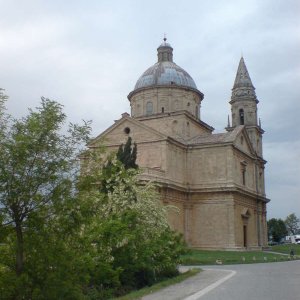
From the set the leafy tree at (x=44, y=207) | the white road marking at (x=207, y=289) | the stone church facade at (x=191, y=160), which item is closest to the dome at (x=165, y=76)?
the stone church facade at (x=191, y=160)

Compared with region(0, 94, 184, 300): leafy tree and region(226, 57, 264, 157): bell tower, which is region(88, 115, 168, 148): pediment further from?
region(0, 94, 184, 300): leafy tree

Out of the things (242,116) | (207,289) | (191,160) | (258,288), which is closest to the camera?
(207,289)

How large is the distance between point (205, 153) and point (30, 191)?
38.7 meters

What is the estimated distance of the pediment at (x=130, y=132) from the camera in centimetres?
4591

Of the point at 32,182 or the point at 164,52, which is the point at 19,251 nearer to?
the point at 32,182

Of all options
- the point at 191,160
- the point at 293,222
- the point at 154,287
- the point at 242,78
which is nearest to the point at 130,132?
the point at 191,160

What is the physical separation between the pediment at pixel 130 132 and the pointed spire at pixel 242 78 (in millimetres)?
19707

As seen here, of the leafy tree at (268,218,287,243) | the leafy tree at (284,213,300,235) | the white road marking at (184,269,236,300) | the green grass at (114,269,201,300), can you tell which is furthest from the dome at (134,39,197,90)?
the leafy tree at (284,213,300,235)

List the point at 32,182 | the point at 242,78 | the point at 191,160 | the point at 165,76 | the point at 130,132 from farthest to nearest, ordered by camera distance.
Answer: the point at 242,78 → the point at 165,76 → the point at 191,160 → the point at 130,132 → the point at 32,182

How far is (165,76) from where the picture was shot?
54.6 metres

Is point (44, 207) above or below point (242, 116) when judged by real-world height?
below

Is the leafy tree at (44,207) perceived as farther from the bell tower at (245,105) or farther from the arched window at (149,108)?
the bell tower at (245,105)

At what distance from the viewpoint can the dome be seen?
54.3 m

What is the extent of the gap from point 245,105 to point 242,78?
382 cm
